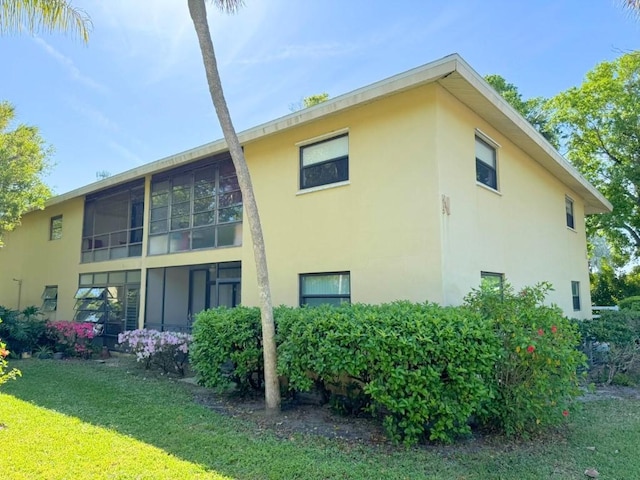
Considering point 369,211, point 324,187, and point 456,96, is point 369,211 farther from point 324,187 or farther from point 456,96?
point 456,96

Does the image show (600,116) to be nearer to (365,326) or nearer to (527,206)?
(527,206)

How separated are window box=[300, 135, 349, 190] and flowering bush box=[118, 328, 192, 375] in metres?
4.82

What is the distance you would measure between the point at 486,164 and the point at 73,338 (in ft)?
43.6

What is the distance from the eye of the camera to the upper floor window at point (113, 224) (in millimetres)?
15055

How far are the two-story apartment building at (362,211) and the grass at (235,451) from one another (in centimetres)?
291

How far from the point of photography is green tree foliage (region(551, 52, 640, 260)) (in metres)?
22.8

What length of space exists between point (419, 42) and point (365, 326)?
8.82 metres

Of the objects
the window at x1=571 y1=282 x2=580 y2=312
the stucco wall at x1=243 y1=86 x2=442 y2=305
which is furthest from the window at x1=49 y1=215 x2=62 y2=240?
the window at x1=571 y1=282 x2=580 y2=312

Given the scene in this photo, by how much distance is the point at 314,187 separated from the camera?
10.0 metres

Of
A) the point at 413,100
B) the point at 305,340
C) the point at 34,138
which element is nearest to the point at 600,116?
the point at 413,100

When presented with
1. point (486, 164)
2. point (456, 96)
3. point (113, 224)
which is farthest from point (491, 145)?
point (113, 224)

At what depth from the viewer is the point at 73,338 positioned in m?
14.3

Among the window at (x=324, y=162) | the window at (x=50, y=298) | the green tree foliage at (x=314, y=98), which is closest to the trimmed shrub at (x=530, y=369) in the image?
the window at (x=324, y=162)

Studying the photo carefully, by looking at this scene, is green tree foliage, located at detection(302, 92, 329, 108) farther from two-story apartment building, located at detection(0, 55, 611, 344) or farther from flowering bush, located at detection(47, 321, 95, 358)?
flowering bush, located at detection(47, 321, 95, 358)
